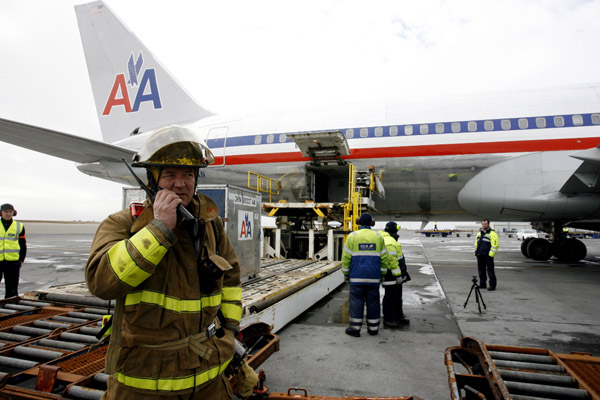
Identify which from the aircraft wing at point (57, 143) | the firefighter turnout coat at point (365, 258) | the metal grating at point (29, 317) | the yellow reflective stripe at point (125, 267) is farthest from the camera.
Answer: the aircraft wing at point (57, 143)

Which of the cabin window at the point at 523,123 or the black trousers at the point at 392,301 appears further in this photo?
the cabin window at the point at 523,123

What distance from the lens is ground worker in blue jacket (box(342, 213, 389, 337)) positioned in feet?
14.6

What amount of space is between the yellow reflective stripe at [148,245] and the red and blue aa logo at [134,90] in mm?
13035

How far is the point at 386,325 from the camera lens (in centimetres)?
481

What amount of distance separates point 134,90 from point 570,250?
17513 mm

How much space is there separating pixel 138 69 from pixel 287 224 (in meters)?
8.76

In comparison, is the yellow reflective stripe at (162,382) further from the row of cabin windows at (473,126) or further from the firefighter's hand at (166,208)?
the row of cabin windows at (473,126)

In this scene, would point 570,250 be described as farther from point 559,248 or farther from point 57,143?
point 57,143

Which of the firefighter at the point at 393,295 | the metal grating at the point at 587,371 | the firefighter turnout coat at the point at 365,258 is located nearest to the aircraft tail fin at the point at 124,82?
the firefighter turnout coat at the point at 365,258

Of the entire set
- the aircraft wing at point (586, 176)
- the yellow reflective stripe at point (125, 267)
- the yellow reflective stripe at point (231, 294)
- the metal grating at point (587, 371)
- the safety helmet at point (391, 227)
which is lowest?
the metal grating at point (587, 371)

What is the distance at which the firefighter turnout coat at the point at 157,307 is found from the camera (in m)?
1.23


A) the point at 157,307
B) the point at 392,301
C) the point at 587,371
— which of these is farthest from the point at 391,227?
the point at 157,307

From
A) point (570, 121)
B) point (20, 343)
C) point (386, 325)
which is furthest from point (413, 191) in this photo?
point (20, 343)

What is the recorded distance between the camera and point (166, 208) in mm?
1282
